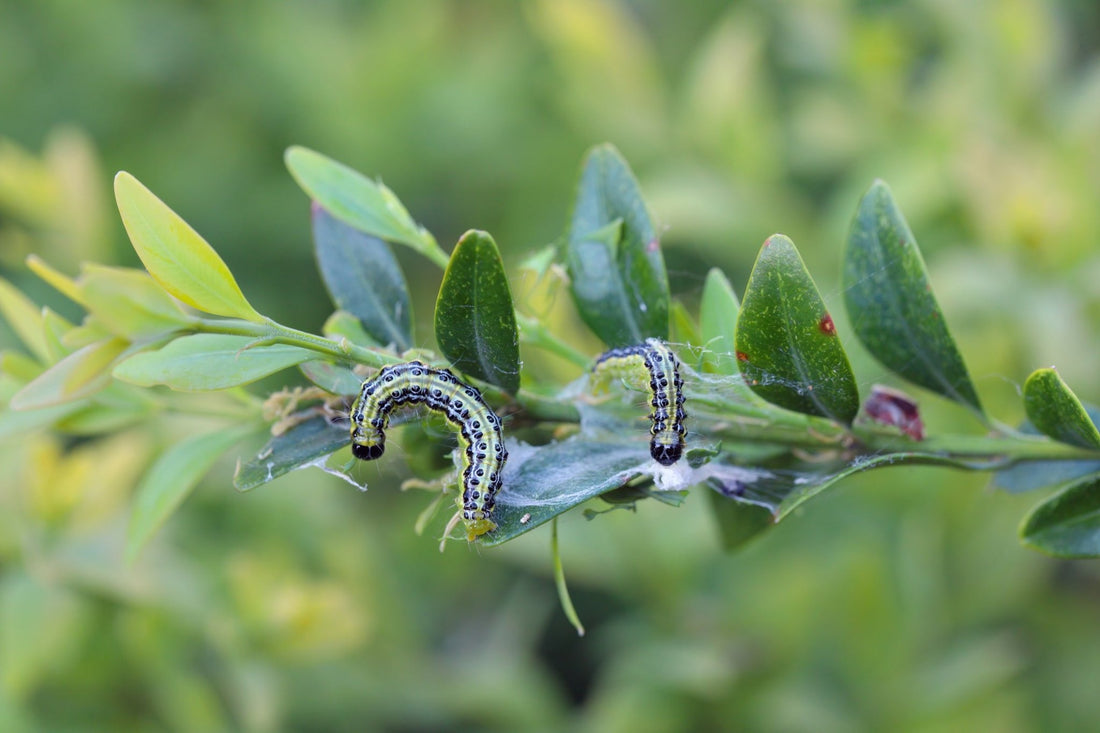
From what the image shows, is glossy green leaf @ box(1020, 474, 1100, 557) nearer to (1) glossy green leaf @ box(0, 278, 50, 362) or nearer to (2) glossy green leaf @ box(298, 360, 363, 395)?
(2) glossy green leaf @ box(298, 360, 363, 395)

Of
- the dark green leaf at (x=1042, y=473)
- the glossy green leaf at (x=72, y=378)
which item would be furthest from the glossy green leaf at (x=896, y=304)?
the glossy green leaf at (x=72, y=378)

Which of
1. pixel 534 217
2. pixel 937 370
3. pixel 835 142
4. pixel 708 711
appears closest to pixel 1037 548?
pixel 937 370

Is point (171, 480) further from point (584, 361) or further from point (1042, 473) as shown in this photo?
point (1042, 473)

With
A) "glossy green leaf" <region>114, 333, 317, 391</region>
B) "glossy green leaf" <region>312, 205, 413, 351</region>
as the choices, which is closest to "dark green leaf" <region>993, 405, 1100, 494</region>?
"glossy green leaf" <region>312, 205, 413, 351</region>

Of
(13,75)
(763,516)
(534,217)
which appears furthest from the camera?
(13,75)

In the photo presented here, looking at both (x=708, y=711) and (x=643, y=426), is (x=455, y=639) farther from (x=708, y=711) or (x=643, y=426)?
(x=643, y=426)

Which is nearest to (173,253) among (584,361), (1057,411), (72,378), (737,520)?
(72,378)
